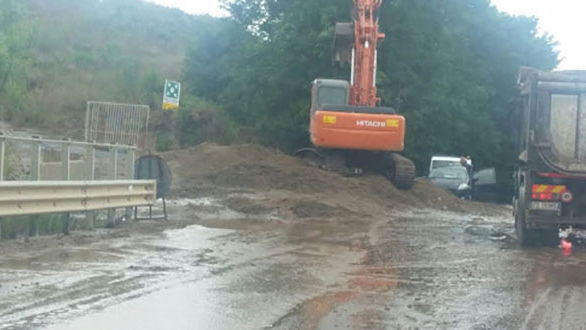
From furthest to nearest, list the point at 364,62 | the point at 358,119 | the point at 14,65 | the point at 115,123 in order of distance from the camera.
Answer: the point at 115,123 < the point at 14,65 < the point at 364,62 < the point at 358,119

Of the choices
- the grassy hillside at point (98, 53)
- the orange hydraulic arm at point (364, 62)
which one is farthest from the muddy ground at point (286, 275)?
the grassy hillside at point (98, 53)

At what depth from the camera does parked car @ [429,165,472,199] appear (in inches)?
1377

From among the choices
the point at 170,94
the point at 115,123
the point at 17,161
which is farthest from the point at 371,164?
the point at 17,161

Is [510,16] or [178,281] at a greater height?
[510,16]

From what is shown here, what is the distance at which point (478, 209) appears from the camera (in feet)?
91.5

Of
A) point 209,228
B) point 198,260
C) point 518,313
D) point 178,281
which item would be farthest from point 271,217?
point 518,313

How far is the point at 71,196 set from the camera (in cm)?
1470

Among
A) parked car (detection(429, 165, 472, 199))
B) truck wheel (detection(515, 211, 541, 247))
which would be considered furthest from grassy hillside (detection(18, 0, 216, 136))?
truck wheel (detection(515, 211, 541, 247))

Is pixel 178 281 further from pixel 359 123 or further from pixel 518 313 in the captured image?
pixel 359 123

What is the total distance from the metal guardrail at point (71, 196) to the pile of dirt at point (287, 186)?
451 centimetres

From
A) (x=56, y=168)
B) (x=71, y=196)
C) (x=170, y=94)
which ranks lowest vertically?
(x=71, y=196)

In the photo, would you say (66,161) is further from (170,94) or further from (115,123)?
(115,123)

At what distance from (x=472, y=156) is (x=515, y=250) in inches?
1598

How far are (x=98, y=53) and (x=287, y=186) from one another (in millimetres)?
38071
